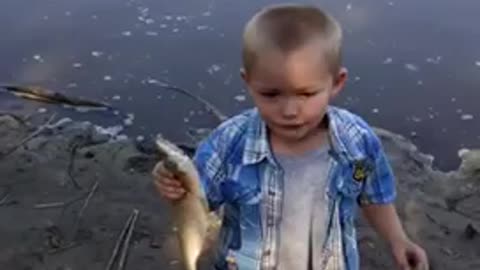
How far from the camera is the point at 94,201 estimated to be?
15.1 ft

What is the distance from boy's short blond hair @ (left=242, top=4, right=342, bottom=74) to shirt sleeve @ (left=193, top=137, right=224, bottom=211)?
0.86ft

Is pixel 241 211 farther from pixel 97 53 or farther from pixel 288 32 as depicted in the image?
pixel 97 53

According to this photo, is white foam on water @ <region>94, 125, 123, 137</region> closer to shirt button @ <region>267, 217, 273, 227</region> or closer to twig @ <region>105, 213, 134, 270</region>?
twig @ <region>105, 213, 134, 270</region>

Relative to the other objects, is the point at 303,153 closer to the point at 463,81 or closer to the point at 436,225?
the point at 436,225

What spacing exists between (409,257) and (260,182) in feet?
1.55

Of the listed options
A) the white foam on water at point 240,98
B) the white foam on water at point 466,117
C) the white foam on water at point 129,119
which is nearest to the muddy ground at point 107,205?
the white foam on water at point 129,119

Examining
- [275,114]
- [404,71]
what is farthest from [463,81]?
[275,114]

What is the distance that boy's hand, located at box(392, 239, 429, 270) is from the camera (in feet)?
8.81

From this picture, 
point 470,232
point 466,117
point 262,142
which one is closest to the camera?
point 262,142

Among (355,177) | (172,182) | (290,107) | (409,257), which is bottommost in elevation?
(409,257)

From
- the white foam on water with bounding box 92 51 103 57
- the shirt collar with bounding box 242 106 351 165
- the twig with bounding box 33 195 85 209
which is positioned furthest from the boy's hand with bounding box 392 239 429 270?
the white foam on water with bounding box 92 51 103 57

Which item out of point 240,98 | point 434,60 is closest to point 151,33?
point 240,98

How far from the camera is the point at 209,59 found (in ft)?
20.0

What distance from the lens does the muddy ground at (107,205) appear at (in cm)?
420
